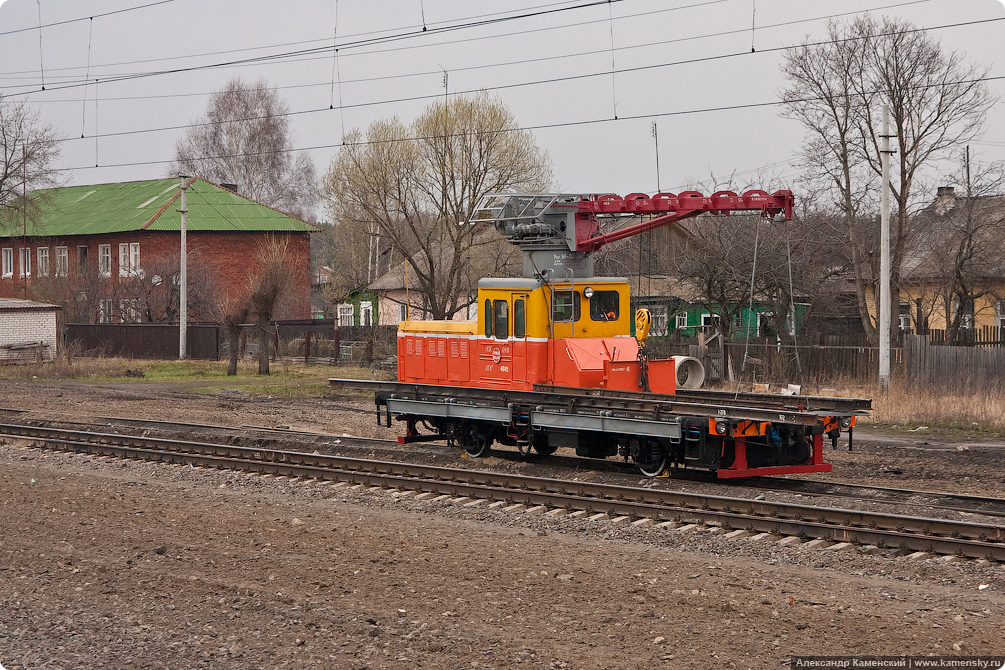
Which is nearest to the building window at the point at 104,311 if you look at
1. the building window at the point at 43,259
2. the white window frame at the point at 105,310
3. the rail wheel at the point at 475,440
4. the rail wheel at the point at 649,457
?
the white window frame at the point at 105,310

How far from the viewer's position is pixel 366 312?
6069cm

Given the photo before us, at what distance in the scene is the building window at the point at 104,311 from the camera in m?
52.9

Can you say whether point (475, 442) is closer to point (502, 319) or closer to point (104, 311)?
point (502, 319)

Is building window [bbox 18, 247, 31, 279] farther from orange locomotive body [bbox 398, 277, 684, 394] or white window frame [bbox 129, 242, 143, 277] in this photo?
orange locomotive body [bbox 398, 277, 684, 394]

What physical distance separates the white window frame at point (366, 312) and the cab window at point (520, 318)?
4493cm

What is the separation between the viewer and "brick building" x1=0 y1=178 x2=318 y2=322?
52.7 m

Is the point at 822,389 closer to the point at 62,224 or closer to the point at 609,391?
the point at 609,391

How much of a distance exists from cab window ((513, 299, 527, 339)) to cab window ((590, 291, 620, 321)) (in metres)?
1.04

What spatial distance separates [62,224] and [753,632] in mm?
62273

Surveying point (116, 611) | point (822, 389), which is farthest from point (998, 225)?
point (116, 611)

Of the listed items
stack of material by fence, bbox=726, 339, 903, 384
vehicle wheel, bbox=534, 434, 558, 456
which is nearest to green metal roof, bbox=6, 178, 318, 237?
stack of material by fence, bbox=726, 339, 903, 384

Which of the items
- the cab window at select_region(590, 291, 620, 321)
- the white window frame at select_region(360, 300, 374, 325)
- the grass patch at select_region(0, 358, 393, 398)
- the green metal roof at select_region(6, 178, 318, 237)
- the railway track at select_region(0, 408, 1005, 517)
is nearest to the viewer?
the railway track at select_region(0, 408, 1005, 517)

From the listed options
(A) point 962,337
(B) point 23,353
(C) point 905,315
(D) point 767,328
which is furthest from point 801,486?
(B) point 23,353

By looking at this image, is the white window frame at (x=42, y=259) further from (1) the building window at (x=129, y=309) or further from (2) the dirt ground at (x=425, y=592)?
(2) the dirt ground at (x=425, y=592)
